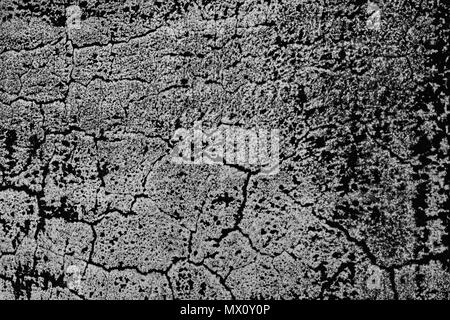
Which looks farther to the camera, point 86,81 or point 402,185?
point 86,81

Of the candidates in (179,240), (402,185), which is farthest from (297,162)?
(179,240)

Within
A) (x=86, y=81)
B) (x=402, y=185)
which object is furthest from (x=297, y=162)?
(x=86, y=81)

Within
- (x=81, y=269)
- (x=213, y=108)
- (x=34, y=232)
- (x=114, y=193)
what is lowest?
(x=81, y=269)

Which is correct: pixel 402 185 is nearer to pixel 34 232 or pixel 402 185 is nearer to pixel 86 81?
pixel 86 81

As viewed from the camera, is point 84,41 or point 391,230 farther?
point 84,41

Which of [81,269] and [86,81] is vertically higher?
[86,81]

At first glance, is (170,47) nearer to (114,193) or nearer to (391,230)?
(114,193)
